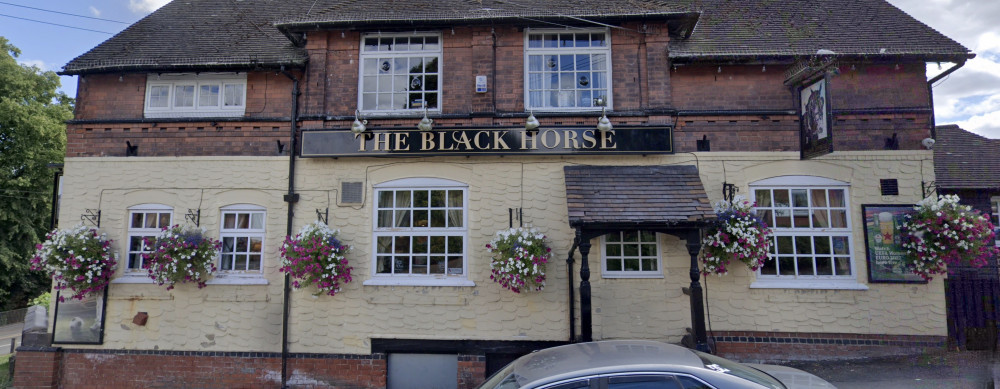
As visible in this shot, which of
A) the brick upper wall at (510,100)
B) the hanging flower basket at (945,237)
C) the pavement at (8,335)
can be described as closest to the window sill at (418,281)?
the brick upper wall at (510,100)

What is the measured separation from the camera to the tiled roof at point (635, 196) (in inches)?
265

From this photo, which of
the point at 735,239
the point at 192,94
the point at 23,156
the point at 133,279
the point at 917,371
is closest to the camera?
the point at 917,371

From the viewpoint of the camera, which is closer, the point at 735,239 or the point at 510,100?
the point at 735,239

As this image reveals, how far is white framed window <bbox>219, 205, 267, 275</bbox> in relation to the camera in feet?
26.7

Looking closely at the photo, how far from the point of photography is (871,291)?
24.6 ft

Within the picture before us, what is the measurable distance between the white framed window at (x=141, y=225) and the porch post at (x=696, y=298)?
8937 millimetres

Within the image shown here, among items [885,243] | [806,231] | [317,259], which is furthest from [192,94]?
[885,243]

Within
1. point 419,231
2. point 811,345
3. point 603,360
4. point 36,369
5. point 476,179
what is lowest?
point 36,369

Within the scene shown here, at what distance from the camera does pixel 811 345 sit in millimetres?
7418

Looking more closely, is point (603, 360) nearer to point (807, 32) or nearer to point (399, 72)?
point (399, 72)

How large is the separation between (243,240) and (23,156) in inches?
730

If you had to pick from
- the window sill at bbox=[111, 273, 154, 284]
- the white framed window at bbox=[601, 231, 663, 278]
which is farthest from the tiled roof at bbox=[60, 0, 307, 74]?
the white framed window at bbox=[601, 231, 663, 278]

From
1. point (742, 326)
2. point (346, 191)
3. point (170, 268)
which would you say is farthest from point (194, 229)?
point (742, 326)

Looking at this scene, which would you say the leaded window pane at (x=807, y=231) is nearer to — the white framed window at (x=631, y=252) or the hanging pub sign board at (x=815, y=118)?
the hanging pub sign board at (x=815, y=118)
